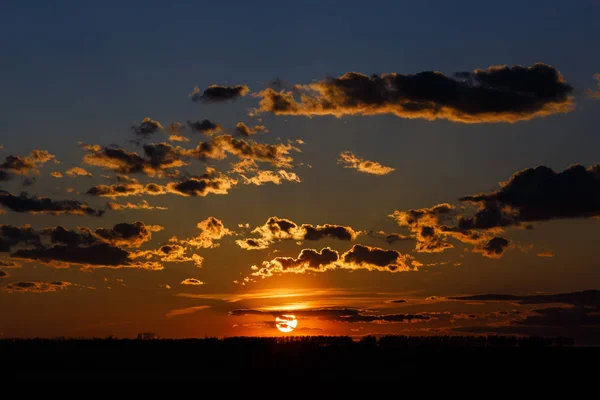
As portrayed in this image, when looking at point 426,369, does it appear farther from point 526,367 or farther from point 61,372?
point 61,372

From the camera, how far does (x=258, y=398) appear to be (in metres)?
130

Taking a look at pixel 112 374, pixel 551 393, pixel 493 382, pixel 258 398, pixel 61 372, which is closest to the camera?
pixel 258 398

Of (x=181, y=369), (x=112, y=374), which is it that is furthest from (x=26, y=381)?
(x=181, y=369)

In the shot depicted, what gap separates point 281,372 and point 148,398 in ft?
189

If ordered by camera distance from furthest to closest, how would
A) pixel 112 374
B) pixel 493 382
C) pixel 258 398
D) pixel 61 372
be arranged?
1. pixel 61 372
2. pixel 112 374
3. pixel 493 382
4. pixel 258 398

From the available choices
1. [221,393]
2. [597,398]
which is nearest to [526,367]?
[597,398]

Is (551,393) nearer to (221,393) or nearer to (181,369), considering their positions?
(221,393)

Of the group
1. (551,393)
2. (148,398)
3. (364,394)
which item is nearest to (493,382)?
(551,393)

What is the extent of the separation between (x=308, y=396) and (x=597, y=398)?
169 feet

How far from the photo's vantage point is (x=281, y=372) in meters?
182

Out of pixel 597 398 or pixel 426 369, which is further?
pixel 426 369

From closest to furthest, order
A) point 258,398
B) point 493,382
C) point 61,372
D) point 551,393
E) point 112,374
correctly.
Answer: point 258,398 < point 551,393 < point 493,382 < point 112,374 < point 61,372

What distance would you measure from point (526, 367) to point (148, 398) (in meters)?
109

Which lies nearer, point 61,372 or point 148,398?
point 148,398
